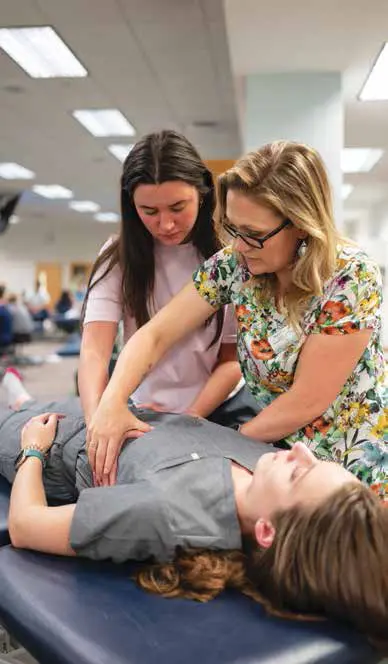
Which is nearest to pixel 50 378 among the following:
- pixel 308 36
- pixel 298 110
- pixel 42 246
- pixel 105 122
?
pixel 105 122

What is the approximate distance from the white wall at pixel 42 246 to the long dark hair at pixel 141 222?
621 inches

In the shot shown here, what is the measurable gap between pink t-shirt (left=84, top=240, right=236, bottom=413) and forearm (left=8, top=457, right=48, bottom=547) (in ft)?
1.52

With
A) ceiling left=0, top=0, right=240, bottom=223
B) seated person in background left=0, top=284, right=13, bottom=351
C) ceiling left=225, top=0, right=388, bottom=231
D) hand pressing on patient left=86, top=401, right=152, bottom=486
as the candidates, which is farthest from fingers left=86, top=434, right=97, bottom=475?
seated person in background left=0, top=284, right=13, bottom=351

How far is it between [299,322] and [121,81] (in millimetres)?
4816

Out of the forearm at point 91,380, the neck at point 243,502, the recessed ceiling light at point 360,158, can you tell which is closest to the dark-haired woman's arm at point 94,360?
the forearm at point 91,380

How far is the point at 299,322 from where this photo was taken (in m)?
1.34

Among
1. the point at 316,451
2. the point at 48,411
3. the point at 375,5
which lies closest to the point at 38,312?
the point at 375,5

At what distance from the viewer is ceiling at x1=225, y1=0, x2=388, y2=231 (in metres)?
3.77

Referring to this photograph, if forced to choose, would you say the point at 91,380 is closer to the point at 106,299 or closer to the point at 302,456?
the point at 106,299

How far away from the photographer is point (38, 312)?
12719mm

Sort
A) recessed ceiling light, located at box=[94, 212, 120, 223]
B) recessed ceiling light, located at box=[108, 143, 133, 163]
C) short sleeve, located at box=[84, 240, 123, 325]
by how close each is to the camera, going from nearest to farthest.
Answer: short sleeve, located at box=[84, 240, 123, 325] < recessed ceiling light, located at box=[108, 143, 133, 163] < recessed ceiling light, located at box=[94, 212, 120, 223]

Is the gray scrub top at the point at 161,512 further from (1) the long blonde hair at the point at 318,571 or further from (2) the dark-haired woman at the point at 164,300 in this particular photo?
(2) the dark-haired woman at the point at 164,300

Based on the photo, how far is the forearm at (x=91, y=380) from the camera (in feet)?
5.33

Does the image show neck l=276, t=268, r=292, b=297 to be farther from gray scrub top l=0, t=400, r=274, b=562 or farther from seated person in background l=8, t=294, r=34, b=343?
seated person in background l=8, t=294, r=34, b=343
